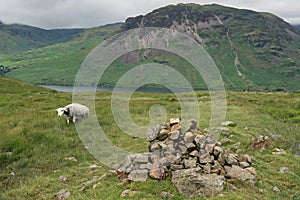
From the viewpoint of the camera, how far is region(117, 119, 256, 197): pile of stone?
10.3m

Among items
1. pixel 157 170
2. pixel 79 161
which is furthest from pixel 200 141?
pixel 79 161

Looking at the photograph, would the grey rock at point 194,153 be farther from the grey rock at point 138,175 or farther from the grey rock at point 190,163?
the grey rock at point 138,175

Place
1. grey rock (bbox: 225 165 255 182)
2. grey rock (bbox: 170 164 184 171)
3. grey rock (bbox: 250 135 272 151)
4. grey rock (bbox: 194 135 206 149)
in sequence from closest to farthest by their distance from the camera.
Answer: grey rock (bbox: 225 165 255 182) < grey rock (bbox: 170 164 184 171) < grey rock (bbox: 194 135 206 149) < grey rock (bbox: 250 135 272 151)

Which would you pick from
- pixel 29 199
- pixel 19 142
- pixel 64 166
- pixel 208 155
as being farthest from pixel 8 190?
pixel 208 155

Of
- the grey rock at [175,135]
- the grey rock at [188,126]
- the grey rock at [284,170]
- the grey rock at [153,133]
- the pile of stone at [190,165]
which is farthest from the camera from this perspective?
the grey rock at [153,133]

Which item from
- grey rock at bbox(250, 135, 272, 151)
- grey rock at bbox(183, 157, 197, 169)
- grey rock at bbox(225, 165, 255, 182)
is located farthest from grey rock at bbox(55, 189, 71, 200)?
grey rock at bbox(250, 135, 272, 151)

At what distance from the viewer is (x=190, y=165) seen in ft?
37.1

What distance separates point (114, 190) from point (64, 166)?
4591mm

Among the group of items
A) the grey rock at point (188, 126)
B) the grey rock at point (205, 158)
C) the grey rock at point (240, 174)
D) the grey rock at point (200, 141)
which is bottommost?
the grey rock at point (240, 174)

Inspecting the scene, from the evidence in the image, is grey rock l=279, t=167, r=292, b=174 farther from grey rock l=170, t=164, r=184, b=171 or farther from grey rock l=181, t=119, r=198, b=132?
grey rock l=170, t=164, r=184, b=171

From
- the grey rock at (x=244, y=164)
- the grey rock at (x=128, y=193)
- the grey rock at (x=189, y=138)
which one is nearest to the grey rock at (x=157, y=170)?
the grey rock at (x=128, y=193)

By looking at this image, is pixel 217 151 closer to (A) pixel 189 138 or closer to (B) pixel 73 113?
(A) pixel 189 138

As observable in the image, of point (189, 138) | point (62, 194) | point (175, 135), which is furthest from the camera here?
point (175, 135)

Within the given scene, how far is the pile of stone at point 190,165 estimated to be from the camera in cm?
1027
